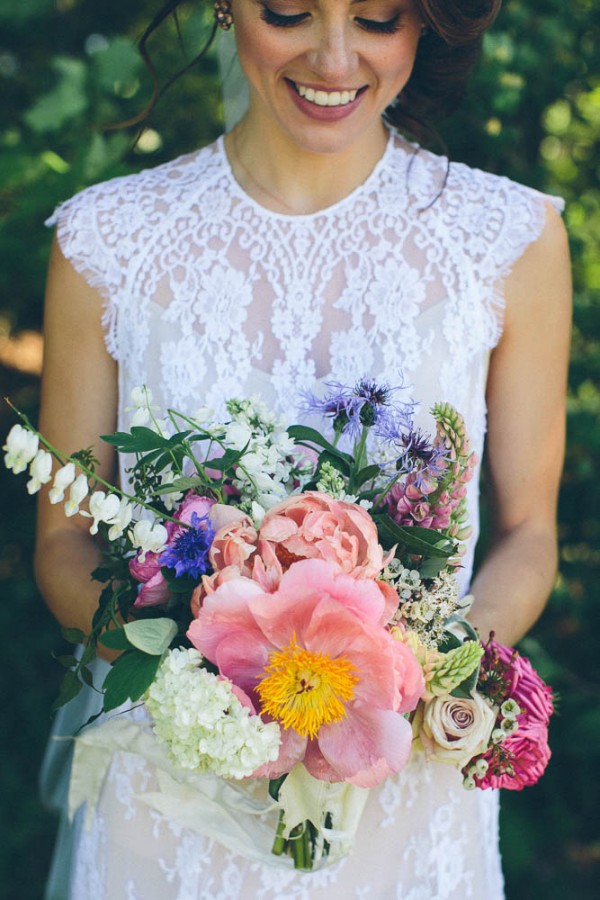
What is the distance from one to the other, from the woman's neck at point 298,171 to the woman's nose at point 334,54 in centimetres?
27

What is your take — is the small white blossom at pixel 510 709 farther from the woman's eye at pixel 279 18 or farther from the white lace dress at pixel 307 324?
the woman's eye at pixel 279 18

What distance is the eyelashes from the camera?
1.68m

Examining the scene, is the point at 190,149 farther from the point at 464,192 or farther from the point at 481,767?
the point at 481,767

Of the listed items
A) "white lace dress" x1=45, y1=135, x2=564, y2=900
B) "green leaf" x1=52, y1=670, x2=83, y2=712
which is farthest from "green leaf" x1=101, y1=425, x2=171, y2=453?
"white lace dress" x1=45, y1=135, x2=564, y2=900

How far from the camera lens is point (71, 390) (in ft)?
6.43

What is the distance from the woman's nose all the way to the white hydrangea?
3.19 feet

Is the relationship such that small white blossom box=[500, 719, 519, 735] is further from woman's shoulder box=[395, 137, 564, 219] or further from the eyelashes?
the eyelashes

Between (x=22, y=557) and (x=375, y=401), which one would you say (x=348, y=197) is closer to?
(x=375, y=401)

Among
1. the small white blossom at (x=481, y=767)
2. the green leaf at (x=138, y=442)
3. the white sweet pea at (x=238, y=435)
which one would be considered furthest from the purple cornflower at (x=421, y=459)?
the small white blossom at (x=481, y=767)

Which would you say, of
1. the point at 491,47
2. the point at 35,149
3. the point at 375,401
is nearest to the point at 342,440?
the point at 375,401

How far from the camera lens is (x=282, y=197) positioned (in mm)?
1993

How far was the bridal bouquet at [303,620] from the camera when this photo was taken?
122 cm

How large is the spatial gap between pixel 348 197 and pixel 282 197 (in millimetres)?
128

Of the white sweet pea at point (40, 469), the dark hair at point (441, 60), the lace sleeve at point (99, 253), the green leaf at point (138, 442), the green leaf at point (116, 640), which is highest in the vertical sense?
the dark hair at point (441, 60)
